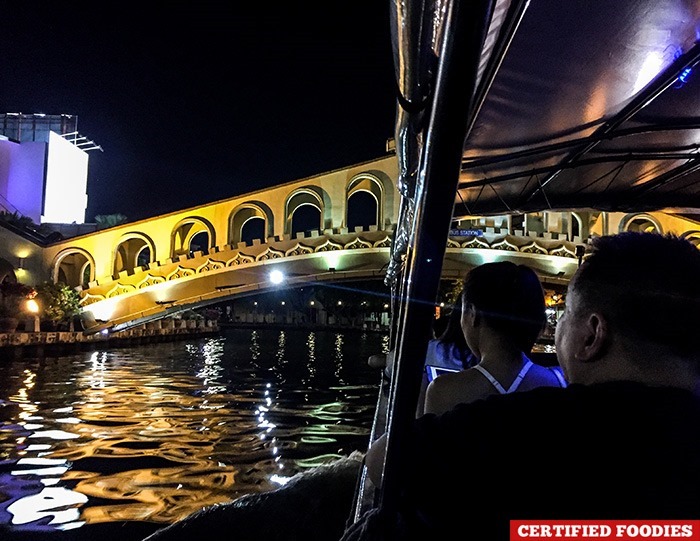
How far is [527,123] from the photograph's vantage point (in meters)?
4.73

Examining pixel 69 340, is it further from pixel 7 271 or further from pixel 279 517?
pixel 279 517

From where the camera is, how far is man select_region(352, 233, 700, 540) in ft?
3.10

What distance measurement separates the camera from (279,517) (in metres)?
4.22

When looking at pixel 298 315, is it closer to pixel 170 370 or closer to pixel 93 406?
pixel 170 370

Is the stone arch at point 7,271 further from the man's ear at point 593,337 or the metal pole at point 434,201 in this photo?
the man's ear at point 593,337

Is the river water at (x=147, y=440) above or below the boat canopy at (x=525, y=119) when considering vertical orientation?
below

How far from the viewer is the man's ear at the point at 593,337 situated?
1131 millimetres

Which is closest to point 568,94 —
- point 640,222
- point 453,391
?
point 453,391

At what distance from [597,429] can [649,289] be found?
319mm

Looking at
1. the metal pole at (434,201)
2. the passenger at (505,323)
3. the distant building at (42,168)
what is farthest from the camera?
the distant building at (42,168)

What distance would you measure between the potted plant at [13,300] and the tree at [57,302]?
1218mm

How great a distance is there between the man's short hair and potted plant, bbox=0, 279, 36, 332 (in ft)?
83.7

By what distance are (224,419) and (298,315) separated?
73.1 meters

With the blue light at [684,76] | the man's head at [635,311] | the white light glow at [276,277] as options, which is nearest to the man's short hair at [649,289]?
the man's head at [635,311]
